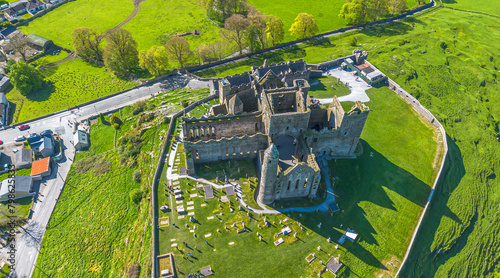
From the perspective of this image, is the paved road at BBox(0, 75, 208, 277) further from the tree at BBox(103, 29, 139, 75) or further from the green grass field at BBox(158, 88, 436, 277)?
the green grass field at BBox(158, 88, 436, 277)

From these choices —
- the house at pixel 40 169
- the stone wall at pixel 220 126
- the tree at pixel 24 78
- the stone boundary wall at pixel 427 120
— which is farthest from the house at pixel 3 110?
the stone boundary wall at pixel 427 120

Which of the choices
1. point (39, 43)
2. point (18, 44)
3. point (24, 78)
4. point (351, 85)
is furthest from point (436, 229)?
point (39, 43)

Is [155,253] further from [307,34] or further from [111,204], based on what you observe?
[307,34]

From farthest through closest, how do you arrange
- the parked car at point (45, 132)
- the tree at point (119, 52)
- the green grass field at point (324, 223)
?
the tree at point (119, 52) → the parked car at point (45, 132) → the green grass field at point (324, 223)

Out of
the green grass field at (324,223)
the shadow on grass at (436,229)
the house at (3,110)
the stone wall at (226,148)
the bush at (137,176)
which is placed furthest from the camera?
the house at (3,110)

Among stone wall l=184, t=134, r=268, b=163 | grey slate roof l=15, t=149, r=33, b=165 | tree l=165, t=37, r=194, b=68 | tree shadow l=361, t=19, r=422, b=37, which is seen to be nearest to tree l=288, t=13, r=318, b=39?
tree shadow l=361, t=19, r=422, b=37

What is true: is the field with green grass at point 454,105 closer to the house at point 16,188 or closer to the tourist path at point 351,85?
the tourist path at point 351,85
